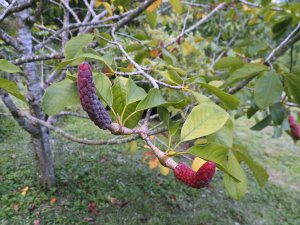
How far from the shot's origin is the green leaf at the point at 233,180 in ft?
2.62

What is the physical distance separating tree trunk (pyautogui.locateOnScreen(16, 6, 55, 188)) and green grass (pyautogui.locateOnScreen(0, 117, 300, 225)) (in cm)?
18

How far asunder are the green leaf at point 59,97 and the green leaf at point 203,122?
0.97 ft

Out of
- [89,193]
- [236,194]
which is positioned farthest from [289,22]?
[89,193]

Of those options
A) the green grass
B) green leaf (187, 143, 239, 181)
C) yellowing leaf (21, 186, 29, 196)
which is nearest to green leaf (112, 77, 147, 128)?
green leaf (187, 143, 239, 181)

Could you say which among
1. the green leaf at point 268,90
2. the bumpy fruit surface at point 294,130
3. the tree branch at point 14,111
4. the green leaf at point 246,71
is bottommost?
the bumpy fruit surface at point 294,130

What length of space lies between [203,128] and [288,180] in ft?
13.9

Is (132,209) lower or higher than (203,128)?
lower

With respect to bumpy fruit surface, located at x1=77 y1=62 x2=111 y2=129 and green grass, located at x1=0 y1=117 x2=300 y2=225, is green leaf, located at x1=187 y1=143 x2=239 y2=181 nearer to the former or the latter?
bumpy fruit surface, located at x1=77 y1=62 x2=111 y2=129

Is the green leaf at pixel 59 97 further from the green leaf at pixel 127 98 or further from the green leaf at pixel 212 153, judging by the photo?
the green leaf at pixel 212 153

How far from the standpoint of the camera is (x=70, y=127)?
4512 millimetres

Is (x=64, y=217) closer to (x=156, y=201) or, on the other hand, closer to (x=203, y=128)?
(x=156, y=201)

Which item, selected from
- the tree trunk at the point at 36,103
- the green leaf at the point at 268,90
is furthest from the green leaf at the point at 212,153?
the tree trunk at the point at 36,103

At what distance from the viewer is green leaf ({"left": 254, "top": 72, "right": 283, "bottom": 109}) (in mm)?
1109

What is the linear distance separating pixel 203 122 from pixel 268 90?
60 centimetres
